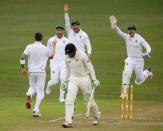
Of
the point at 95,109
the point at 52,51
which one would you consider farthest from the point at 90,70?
the point at 52,51

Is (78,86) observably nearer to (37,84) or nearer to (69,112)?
(69,112)

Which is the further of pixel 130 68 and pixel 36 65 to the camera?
pixel 130 68

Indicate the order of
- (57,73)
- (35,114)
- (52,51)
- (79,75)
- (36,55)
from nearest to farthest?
(79,75)
(35,114)
(36,55)
(52,51)
(57,73)

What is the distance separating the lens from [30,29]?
1922 inches

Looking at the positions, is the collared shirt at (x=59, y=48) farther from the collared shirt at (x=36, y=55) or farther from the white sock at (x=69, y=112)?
the white sock at (x=69, y=112)

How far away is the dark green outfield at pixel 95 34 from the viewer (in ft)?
105

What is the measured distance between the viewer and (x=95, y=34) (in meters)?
47.3

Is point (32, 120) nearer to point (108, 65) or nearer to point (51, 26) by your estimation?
point (108, 65)

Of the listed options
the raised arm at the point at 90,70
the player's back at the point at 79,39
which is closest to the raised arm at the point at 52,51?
the player's back at the point at 79,39

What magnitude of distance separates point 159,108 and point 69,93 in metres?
5.94

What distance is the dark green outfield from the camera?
32.1m

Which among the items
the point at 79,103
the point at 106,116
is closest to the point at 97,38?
the point at 79,103

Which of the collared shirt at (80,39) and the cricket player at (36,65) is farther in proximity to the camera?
the collared shirt at (80,39)

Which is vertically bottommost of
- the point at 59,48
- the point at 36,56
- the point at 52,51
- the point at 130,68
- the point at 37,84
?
the point at 37,84
